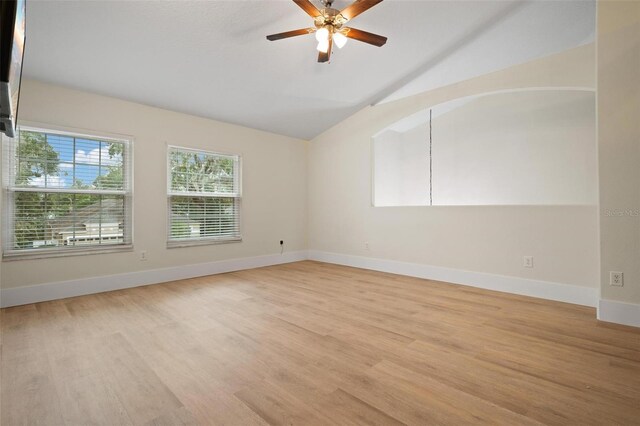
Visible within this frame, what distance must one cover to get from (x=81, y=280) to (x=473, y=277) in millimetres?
4921

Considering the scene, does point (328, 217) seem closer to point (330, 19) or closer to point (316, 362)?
Result: point (330, 19)

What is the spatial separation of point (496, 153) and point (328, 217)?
309 centimetres

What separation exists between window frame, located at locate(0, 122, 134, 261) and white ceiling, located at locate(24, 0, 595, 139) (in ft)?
1.78

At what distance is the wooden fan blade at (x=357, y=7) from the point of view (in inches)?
95.7

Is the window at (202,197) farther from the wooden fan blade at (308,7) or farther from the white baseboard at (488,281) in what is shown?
the wooden fan blade at (308,7)

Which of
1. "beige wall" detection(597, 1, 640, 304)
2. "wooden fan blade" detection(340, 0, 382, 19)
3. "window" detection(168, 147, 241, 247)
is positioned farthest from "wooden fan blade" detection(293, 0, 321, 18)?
"window" detection(168, 147, 241, 247)

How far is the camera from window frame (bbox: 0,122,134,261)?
10.3 feet

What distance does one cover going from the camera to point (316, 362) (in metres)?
1.94

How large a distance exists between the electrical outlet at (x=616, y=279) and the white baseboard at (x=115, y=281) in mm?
4545

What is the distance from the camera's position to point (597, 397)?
157cm

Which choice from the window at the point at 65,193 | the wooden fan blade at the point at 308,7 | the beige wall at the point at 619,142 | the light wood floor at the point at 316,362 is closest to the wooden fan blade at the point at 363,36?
the wooden fan blade at the point at 308,7

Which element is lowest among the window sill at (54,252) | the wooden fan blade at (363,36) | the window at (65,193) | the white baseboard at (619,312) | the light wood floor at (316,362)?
the light wood floor at (316,362)

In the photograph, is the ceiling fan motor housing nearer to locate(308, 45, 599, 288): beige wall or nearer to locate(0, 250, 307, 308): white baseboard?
locate(308, 45, 599, 288): beige wall

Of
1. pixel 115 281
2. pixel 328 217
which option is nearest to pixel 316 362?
pixel 115 281
